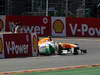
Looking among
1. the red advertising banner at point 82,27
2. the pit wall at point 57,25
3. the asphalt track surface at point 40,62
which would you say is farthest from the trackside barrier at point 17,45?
the red advertising banner at point 82,27

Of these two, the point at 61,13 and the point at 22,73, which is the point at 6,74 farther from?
the point at 61,13

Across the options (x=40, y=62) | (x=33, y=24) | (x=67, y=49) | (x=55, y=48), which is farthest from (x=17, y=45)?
(x=33, y=24)

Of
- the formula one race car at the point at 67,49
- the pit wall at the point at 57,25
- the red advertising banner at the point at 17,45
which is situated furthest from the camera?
the pit wall at the point at 57,25

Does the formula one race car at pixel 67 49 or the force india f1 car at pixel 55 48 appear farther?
the formula one race car at pixel 67 49

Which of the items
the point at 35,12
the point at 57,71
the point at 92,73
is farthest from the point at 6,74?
the point at 35,12

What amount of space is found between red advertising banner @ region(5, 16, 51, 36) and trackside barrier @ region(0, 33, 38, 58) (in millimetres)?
13456

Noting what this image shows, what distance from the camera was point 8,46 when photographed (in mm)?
16016

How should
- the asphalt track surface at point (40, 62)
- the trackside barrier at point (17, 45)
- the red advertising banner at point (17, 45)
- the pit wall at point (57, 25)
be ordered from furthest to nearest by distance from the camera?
the pit wall at point (57, 25) < the red advertising banner at point (17, 45) < the trackside barrier at point (17, 45) < the asphalt track surface at point (40, 62)

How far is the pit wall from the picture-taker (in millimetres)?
31005

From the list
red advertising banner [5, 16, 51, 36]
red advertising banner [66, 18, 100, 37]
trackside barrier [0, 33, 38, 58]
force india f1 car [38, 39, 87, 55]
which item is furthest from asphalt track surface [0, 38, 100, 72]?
red advertising banner [66, 18, 100, 37]

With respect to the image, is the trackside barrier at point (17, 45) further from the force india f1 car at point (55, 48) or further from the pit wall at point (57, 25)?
the pit wall at point (57, 25)

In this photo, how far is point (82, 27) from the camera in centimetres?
3294

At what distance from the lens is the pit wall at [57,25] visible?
31.0m

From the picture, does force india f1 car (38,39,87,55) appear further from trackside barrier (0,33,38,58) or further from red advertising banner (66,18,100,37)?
red advertising banner (66,18,100,37)
